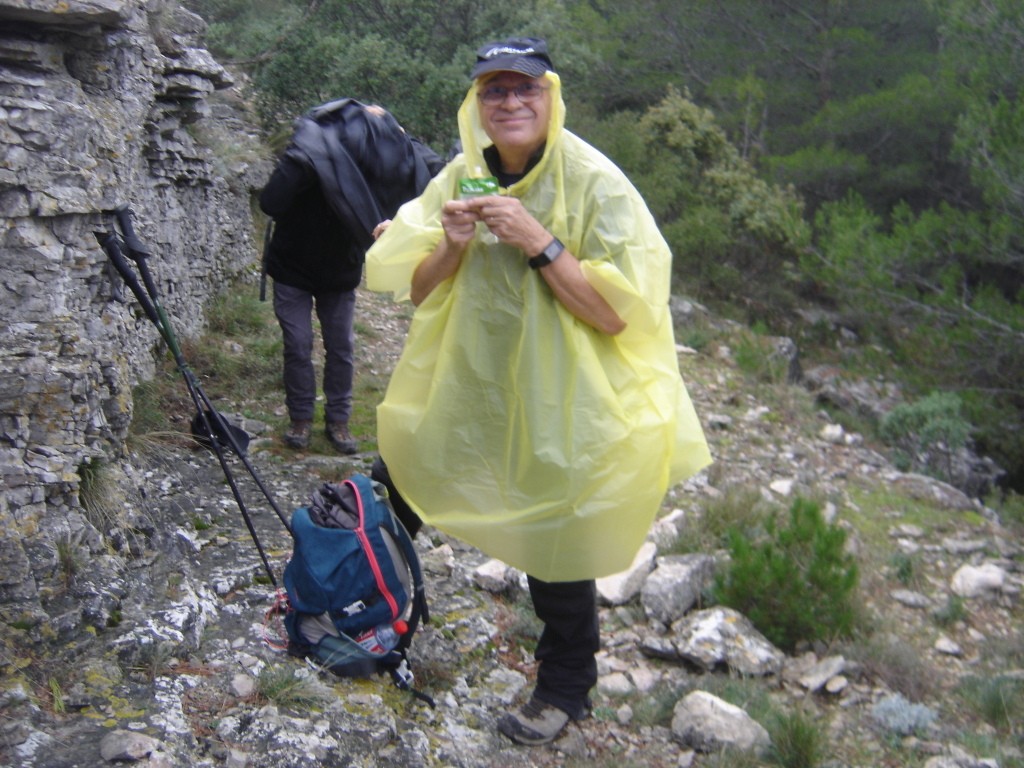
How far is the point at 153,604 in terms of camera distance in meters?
3.15

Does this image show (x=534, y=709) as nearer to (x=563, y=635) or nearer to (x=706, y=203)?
(x=563, y=635)

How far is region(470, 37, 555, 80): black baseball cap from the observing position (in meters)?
2.62

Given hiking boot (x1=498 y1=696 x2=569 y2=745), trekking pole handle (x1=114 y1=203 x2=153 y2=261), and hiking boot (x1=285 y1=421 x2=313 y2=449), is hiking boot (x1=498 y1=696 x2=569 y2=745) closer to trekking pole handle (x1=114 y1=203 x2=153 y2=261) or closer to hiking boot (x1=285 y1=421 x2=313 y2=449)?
trekking pole handle (x1=114 y1=203 x2=153 y2=261)

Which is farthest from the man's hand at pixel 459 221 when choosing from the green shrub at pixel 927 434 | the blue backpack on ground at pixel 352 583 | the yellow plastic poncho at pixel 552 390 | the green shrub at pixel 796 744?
the green shrub at pixel 927 434

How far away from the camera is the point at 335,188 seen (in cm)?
452

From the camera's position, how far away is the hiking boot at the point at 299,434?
200 inches

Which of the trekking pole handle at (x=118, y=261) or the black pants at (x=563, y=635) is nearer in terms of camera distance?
the black pants at (x=563, y=635)

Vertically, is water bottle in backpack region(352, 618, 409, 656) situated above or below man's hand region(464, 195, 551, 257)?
below

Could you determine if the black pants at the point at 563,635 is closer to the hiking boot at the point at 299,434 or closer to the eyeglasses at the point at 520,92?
the eyeglasses at the point at 520,92

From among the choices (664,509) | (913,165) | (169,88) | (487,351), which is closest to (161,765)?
(487,351)

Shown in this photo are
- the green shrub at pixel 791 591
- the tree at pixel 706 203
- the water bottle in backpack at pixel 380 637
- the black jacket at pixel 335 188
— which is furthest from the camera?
the tree at pixel 706 203

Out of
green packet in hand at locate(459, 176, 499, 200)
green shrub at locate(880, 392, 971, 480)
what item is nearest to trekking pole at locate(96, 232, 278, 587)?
green packet in hand at locate(459, 176, 499, 200)

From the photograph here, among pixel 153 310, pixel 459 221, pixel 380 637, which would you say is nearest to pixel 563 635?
pixel 380 637

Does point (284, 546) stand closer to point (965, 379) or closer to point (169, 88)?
point (169, 88)
